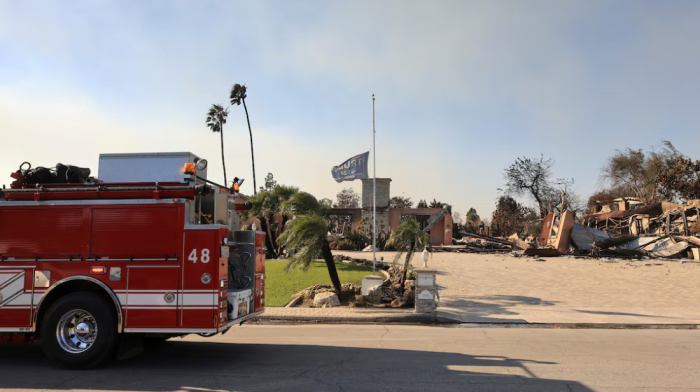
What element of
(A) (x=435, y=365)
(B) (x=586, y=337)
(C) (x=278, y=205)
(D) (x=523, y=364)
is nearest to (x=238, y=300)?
(A) (x=435, y=365)

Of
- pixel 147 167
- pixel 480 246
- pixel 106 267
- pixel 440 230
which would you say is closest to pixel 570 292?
pixel 147 167

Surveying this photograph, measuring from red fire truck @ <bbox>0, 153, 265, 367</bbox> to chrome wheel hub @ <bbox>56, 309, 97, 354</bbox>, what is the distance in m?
0.01

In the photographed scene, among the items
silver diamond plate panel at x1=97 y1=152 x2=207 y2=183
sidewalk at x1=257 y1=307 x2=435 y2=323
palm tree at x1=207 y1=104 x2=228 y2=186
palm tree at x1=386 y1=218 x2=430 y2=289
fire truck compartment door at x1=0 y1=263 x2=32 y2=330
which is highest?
palm tree at x1=207 y1=104 x2=228 y2=186

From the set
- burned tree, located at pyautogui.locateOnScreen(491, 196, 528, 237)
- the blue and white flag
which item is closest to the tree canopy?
burned tree, located at pyautogui.locateOnScreen(491, 196, 528, 237)

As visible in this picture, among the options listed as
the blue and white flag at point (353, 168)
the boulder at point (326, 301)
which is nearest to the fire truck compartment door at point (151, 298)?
the boulder at point (326, 301)

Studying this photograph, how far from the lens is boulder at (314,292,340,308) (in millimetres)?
13594

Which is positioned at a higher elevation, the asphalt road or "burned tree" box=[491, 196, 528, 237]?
"burned tree" box=[491, 196, 528, 237]

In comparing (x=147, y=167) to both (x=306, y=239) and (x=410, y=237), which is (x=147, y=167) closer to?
(x=306, y=239)

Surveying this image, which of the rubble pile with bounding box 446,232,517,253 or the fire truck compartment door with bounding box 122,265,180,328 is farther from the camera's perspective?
the rubble pile with bounding box 446,232,517,253

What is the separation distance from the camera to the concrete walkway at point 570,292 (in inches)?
483

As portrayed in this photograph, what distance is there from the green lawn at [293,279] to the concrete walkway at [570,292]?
3.71 metres

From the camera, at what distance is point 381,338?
366 inches

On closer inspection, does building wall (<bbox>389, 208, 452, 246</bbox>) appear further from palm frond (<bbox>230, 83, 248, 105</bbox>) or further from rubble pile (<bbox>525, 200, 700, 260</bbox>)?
palm frond (<bbox>230, 83, 248, 105</bbox>)

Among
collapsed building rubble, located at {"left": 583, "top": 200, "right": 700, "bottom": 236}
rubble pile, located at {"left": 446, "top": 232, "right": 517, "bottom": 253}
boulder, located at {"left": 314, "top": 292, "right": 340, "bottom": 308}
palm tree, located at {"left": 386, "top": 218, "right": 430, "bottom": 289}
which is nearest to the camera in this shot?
boulder, located at {"left": 314, "top": 292, "right": 340, "bottom": 308}
